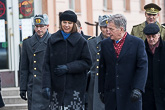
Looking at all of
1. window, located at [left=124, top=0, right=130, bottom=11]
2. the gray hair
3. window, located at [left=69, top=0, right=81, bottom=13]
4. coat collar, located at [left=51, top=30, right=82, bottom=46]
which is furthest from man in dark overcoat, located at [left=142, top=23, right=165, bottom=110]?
window, located at [left=124, top=0, right=130, bottom=11]

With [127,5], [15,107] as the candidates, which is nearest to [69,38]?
[15,107]

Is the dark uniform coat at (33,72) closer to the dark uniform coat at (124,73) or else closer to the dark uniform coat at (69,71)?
the dark uniform coat at (69,71)

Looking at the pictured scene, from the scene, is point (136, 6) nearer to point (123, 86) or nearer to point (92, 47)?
point (92, 47)

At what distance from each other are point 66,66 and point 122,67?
2.59ft

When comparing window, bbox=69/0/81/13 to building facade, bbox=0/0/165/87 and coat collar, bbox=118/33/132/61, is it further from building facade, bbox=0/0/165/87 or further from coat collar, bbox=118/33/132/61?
coat collar, bbox=118/33/132/61

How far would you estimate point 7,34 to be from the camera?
1589cm

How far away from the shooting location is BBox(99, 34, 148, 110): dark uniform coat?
27.6 feet

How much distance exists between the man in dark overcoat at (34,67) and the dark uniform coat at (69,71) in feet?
5.08

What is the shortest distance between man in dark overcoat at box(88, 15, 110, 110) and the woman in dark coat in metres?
1.89

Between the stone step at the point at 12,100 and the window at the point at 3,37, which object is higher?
the window at the point at 3,37

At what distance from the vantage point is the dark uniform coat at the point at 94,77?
10797mm

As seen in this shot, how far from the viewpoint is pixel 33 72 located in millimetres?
10406

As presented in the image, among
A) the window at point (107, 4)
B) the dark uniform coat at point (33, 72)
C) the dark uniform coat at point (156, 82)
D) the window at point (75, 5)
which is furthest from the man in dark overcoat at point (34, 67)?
the window at point (107, 4)

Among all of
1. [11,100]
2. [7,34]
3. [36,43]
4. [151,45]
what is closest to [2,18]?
[7,34]
